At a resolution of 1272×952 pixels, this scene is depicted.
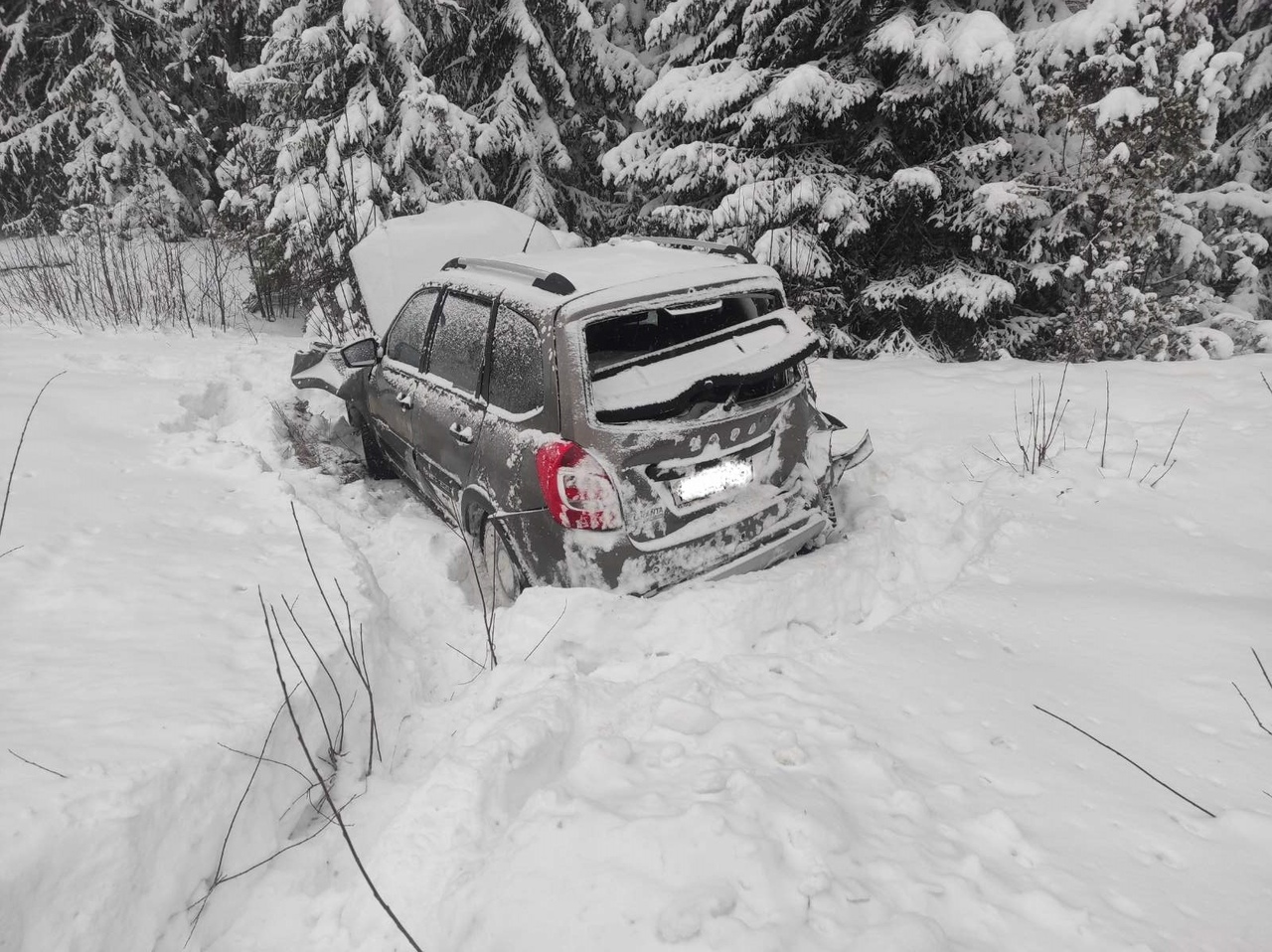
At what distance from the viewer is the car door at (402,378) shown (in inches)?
175

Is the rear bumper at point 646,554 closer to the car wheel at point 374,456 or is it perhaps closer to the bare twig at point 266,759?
the bare twig at point 266,759

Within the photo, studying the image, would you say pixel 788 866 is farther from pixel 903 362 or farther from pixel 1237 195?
pixel 1237 195

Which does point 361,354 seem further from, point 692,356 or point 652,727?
point 652,727

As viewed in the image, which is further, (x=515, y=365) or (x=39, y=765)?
(x=515, y=365)

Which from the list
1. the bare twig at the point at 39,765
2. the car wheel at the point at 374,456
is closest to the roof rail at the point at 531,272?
the car wheel at the point at 374,456

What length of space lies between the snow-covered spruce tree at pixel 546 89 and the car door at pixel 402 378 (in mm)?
6829

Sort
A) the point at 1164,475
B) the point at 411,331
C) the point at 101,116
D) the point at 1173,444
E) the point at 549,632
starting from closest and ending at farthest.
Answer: the point at 549,632
the point at 1164,475
the point at 1173,444
the point at 411,331
the point at 101,116

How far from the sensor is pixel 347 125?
9250 mm

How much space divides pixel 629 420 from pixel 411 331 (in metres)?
2.22

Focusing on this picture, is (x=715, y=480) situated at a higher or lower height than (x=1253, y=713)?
higher

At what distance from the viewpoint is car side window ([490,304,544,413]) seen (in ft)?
10.7

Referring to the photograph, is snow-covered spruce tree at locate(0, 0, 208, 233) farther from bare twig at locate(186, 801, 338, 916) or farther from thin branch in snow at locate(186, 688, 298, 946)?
bare twig at locate(186, 801, 338, 916)

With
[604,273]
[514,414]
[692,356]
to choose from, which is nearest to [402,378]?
[514,414]

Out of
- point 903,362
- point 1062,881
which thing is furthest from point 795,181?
point 1062,881
